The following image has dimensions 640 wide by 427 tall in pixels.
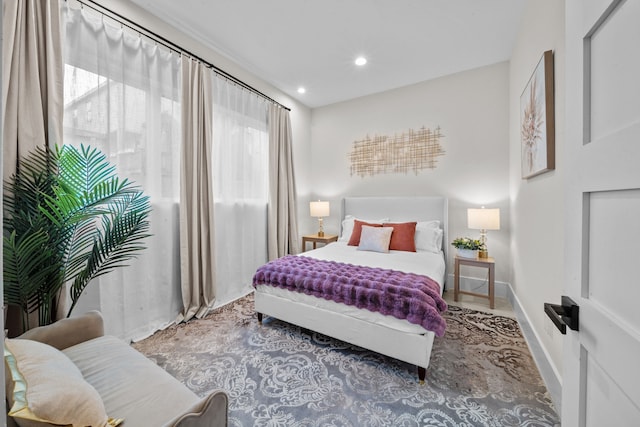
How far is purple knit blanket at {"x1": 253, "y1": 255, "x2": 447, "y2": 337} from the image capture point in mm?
1671

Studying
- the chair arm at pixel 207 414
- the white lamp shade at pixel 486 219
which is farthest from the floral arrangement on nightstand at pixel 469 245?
the chair arm at pixel 207 414

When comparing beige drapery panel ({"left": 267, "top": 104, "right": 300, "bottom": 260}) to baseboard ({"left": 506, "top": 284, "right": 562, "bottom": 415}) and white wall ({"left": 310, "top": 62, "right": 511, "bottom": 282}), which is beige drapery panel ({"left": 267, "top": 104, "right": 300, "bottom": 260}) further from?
baseboard ({"left": 506, "top": 284, "right": 562, "bottom": 415})

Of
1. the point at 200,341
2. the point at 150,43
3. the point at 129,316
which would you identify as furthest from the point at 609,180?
the point at 150,43

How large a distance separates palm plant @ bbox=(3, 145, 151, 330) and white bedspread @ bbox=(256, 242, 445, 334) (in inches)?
47.5

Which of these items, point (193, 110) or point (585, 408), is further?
point (193, 110)

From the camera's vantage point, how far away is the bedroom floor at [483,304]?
2.63 meters

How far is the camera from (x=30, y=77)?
61.9 inches

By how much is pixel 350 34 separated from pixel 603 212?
253 cm

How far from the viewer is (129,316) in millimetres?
2105

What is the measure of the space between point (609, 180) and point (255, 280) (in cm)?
227

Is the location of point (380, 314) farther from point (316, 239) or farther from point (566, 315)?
point (316, 239)

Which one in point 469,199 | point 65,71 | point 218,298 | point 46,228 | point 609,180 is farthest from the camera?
point 469,199

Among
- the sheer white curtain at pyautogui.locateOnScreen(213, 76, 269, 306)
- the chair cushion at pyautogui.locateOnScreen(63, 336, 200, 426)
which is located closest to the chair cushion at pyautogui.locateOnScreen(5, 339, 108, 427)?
the chair cushion at pyautogui.locateOnScreen(63, 336, 200, 426)

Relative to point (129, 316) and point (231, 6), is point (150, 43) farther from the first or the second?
point (129, 316)
